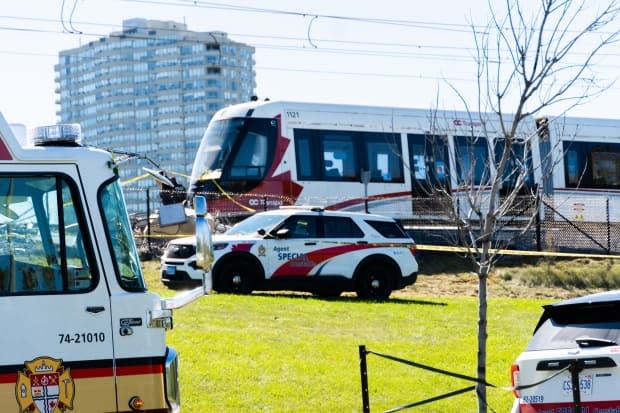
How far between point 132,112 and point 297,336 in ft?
557

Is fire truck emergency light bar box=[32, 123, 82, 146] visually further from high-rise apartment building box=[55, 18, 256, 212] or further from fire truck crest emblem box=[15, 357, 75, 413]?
high-rise apartment building box=[55, 18, 256, 212]

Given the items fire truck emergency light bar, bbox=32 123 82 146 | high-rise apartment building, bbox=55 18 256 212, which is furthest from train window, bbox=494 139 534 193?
high-rise apartment building, bbox=55 18 256 212

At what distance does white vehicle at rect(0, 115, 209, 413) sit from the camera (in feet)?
22.0

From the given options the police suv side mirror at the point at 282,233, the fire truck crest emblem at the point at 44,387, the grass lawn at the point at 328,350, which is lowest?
the grass lawn at the point at 328,350

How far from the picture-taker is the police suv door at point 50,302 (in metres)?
6.68

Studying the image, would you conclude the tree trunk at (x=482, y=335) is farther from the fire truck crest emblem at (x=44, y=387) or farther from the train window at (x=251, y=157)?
the train window at (x=251, y=157)

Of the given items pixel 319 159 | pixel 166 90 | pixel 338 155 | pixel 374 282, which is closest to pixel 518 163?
pixel 374 282

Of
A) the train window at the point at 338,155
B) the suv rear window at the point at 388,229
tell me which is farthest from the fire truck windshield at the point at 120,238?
the train window at the point at 338,155

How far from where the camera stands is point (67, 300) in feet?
22.2

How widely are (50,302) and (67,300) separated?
102mm

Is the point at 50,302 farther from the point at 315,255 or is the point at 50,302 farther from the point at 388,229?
the point at 388,229

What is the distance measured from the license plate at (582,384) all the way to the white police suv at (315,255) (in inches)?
492

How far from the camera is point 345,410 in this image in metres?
11.1

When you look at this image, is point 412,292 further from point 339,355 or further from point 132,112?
point 132,112
